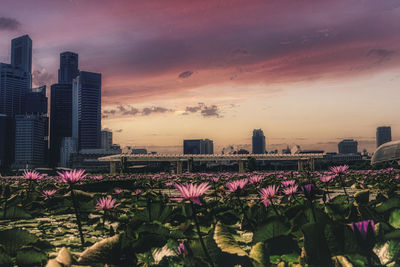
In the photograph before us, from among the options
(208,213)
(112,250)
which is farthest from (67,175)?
(208,213)

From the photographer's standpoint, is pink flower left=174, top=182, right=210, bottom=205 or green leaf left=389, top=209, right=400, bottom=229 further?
green leaf left=389, top=209, right=400, bottom=229

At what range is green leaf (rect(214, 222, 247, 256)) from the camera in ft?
5.20

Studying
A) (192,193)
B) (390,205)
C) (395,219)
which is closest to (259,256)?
(192,193)

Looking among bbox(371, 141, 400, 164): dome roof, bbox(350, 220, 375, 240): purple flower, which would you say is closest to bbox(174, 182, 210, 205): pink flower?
bbox(350, 220, 375, 240): purple flower

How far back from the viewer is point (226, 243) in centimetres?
169

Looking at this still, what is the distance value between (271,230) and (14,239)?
1.73 metres

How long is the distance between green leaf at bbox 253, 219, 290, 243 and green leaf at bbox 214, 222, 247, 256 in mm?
196

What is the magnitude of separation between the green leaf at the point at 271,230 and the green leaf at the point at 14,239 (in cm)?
155

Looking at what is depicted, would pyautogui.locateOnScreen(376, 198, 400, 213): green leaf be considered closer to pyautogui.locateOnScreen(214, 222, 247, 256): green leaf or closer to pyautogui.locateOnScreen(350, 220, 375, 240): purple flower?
pyautogui.locateOnScreen(350, 220, 375, 240): purple flower

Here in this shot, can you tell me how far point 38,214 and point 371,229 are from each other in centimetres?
486

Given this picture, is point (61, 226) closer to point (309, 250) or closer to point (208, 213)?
point (208, 213)

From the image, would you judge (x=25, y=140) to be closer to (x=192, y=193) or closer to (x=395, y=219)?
(x=192, y=193)

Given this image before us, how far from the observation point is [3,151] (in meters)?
183

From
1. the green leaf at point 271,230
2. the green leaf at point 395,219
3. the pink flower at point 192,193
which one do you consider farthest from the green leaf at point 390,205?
the pink flower at point 192,193
